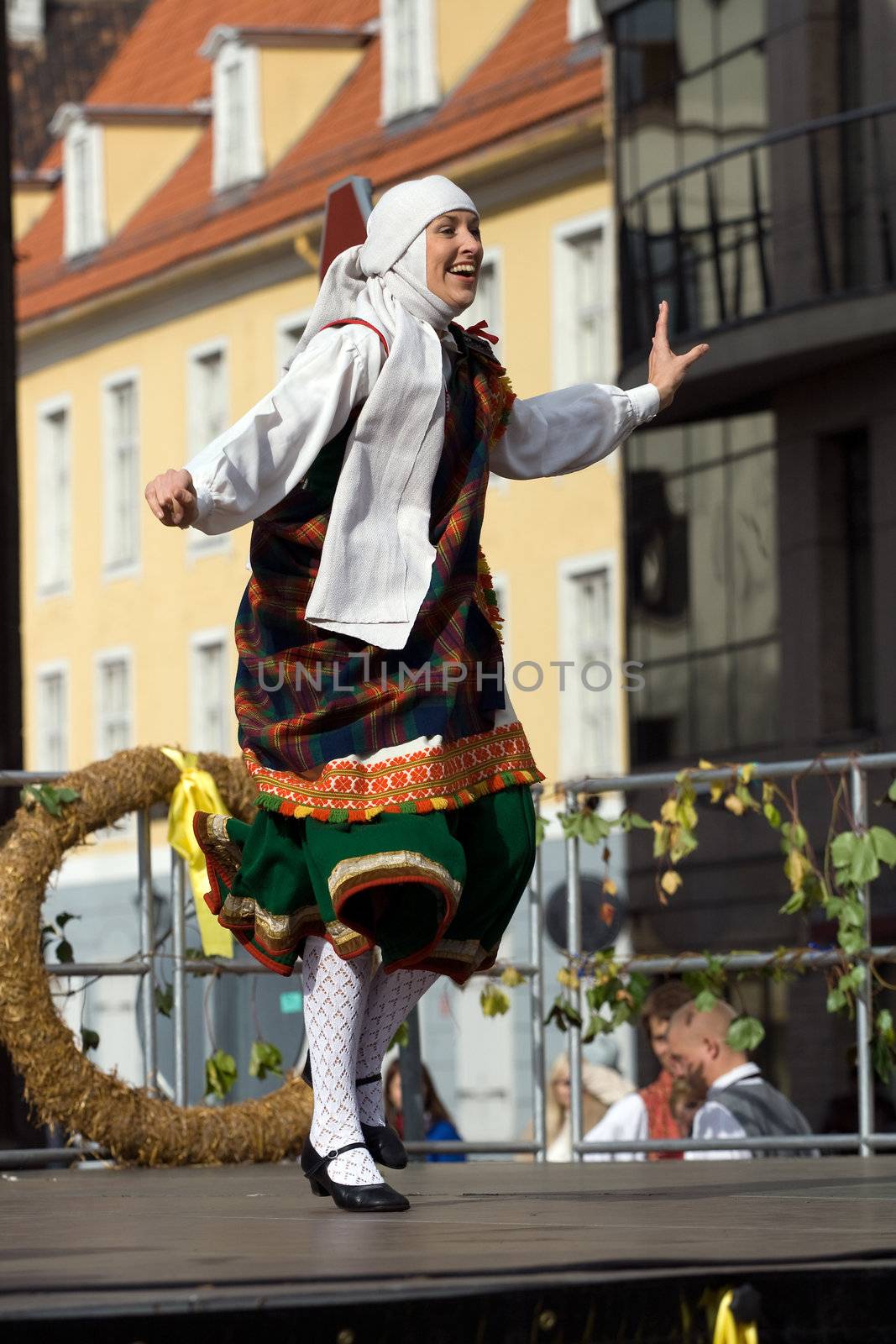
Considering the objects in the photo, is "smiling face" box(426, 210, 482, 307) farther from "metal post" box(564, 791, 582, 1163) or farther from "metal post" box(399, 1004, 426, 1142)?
"metal post" box(399, 1004, 426, 1142)

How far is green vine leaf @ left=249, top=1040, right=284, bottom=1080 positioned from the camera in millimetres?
8078

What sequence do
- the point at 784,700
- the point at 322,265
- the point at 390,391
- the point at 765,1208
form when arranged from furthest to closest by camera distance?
the point at 784,700 < the point at 322,265 < the point at 390,391 < the point at 765,1208

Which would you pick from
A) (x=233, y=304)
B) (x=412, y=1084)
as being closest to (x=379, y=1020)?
(x=412, y=1084)

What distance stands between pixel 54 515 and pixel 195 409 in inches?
Result: 143

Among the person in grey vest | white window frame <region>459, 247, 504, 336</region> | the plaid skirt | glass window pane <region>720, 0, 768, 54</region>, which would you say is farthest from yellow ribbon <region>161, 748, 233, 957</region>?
white window frame <region>459, 247, 504, 336</region>

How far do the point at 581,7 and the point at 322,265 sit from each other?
20.1 metres

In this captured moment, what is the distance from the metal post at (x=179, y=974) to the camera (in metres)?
7.75

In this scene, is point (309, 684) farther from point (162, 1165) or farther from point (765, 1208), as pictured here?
point (162, 1165)

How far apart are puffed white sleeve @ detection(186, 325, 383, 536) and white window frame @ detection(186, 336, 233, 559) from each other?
26.1 metres

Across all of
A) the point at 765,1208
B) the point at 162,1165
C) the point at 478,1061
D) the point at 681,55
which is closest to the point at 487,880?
the point at 765,1208

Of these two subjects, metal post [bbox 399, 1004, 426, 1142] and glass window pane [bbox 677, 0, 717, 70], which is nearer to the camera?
metal post [bbox 399, 1004, 426, 1142]

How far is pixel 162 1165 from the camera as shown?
7.54m

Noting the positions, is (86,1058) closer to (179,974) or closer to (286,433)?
(179,974)

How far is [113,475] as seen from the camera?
3406 centimetres
